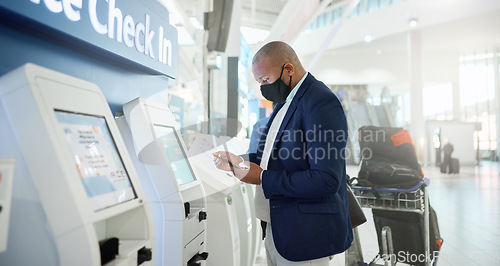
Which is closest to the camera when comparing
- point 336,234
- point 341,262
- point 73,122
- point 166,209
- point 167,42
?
point 73,122

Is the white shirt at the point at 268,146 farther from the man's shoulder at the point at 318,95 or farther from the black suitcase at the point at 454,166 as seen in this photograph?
the black suitcase at the point at 454,166

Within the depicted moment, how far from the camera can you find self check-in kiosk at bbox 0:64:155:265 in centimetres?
99

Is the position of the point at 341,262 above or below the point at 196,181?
below

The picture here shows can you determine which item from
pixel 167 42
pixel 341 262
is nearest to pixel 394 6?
pixel 341 262

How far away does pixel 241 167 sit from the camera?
1506 millimetres

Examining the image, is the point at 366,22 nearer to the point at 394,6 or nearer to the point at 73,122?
the point at 394,6

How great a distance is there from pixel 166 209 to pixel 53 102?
76cm

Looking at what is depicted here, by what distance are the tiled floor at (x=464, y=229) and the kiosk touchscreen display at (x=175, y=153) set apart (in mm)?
2224

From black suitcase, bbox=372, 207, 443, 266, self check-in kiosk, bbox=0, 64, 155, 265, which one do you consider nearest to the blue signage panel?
self check-in kiosk, bbox=0, 64, 155, 265

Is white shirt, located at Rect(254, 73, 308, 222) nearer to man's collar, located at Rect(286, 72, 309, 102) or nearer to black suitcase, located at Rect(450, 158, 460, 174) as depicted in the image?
man's collar, located at Rect(286, 72, 309, 102)

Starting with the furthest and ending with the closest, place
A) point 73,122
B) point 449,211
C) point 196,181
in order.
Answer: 1. point 449,211
2. point 196,181
3. point 73,122

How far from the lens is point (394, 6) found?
52.2ft

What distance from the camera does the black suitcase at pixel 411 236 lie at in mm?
2900

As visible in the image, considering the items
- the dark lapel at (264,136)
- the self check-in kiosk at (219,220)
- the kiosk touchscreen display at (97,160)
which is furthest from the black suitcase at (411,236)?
the kiosk touchscreen display at (97,160)
